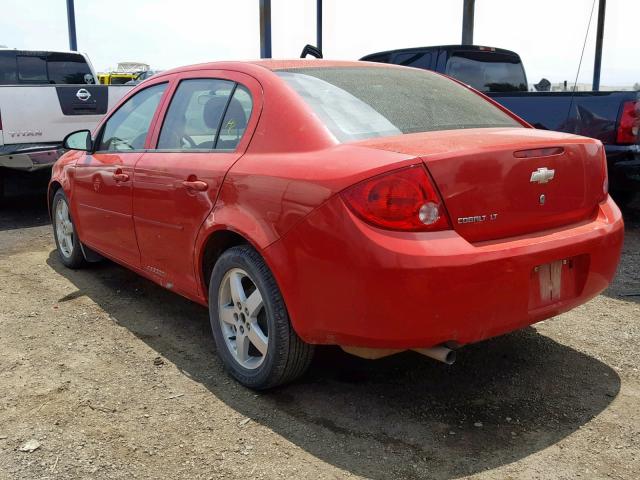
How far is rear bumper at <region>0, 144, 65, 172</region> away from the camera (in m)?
6.81

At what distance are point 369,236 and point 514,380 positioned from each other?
1318mm

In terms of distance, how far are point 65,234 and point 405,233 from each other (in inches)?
149

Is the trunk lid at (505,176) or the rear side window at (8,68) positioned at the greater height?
the rear side window at (8,68)

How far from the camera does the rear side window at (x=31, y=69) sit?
9.37 m

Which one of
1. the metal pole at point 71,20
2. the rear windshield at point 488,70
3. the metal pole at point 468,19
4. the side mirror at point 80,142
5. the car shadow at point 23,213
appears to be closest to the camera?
the side mirror at point 80,142

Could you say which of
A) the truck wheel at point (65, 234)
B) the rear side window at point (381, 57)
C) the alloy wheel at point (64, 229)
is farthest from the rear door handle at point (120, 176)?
the rear side window at point (381, 57)

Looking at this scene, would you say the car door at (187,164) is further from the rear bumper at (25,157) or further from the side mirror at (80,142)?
the rear bumper at (25,157)

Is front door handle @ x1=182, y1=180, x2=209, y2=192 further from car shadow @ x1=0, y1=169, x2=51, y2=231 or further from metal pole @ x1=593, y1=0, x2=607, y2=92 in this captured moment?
metal pole @ x1=593, y1=0, x2=607, y2=92

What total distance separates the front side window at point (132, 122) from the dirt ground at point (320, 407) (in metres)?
1.16

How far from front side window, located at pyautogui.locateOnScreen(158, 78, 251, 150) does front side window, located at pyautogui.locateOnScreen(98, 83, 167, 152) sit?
10.1 inches

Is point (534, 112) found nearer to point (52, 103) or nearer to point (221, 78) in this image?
point (221, 78)

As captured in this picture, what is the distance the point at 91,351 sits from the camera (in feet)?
12.0

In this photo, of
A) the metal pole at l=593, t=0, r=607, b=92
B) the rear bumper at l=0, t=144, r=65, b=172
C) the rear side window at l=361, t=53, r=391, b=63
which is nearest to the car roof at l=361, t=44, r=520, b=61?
the rear side window at l=361, t=53, r=391, b=63

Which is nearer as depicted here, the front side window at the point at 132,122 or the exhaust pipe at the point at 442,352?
the exhaust pipe at the point at 442,352
